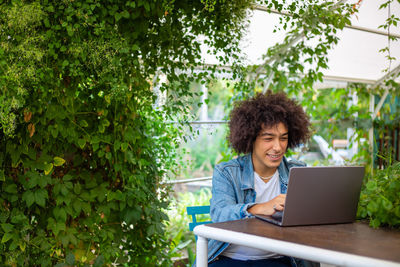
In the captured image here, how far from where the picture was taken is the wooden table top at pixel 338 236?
47.3 inches

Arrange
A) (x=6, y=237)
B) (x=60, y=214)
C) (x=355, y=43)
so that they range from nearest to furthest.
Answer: (x=6, y=237) < (x=60, y=214) < (x=355, y=43)

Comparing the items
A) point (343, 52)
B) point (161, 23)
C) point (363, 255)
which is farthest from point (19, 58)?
point (343, 52)

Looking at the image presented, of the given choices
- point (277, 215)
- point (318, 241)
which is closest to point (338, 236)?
point (318, 241)

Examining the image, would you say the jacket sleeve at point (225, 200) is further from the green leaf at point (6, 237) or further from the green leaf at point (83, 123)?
the green leaf at point (6, 237)

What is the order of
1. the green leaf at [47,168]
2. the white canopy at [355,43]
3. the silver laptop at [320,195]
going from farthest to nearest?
the white canopy at [355,43] → the green leaf at [47,168] → the silver laptop at [320,195]

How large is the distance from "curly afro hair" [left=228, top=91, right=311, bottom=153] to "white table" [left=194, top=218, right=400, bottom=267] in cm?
76

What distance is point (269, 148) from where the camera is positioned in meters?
2.24

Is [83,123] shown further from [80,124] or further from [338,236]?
[338,236]

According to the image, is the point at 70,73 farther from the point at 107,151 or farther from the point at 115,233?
the point at 115,233

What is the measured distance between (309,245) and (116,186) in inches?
51.9

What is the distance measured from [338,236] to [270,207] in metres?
0.35

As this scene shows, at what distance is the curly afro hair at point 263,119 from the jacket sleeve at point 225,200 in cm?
28

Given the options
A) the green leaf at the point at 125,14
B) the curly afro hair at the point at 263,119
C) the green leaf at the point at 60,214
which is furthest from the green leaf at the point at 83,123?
the curly afro hair at the point at 263,119

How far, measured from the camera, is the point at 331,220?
160 centimetres
